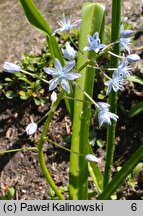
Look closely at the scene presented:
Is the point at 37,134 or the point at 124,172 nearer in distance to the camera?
the point at 124,172

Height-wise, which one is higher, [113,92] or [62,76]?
[113,92]

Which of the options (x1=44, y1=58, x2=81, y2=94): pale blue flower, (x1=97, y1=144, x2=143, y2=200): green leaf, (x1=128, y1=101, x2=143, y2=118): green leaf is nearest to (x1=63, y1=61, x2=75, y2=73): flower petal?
(x1=44, y1=58, x2=81, y2=94): pale blue flower

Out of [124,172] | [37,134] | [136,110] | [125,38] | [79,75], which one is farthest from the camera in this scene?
[37,134]

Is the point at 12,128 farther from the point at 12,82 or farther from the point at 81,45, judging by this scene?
the point at 81,45

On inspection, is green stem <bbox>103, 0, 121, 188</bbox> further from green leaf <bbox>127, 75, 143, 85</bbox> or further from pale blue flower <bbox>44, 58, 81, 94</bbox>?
green leaf <bbox>127, 75, 143, 85</bbox>

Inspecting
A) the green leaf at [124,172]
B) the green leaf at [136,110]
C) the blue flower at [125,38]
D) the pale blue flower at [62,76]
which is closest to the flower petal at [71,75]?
the pale blue flower at [62,76]

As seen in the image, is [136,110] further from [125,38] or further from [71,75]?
[71,75]

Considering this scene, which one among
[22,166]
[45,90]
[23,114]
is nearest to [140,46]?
[45,90]

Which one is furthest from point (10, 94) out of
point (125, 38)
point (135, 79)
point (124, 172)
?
point (125, 38)

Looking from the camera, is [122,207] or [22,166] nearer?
[122,207]
